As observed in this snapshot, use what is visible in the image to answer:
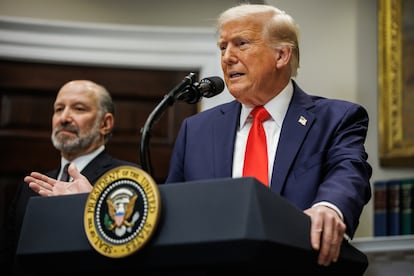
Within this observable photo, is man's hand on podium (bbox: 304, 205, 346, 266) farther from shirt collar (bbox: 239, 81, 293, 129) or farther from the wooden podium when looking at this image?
shirt collar (bbox: 239, 81, 293, 129)

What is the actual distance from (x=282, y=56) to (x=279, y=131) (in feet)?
0.98

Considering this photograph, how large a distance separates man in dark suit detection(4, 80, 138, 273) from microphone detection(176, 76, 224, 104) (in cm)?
131

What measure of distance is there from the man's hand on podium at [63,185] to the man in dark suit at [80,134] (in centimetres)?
115

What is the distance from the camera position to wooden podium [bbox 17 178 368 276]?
4.61 ft

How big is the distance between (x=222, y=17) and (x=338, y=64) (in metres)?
1.66

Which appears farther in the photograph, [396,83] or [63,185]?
[396,83]

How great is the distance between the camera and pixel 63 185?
74.9 inches

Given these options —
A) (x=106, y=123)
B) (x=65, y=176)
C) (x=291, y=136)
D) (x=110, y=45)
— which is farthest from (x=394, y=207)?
(x=110, y=45)

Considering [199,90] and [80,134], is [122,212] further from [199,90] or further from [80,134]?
[80,134]

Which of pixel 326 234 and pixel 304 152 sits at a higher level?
pixel 304 152

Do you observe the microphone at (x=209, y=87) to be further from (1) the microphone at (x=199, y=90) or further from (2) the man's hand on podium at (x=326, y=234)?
(2) the man's hand on podium at (x=326, y=234)

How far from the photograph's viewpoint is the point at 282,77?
2.32 meters

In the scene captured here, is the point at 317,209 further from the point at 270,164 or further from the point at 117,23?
the point at 117,23

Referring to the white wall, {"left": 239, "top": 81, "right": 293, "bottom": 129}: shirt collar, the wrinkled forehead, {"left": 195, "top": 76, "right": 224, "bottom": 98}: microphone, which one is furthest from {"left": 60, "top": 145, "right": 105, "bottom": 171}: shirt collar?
{"left": 195, "top": 76, "right": 224, "bottom": 98}: microphone
